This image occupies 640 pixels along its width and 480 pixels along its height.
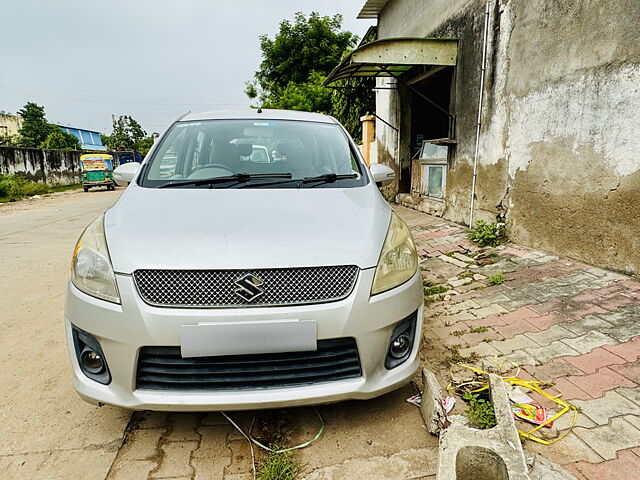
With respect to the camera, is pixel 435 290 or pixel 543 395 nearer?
pixel 543 395

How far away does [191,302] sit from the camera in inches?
66.9

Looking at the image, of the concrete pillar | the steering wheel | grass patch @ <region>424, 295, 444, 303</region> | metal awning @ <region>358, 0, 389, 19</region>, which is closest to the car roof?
the steering wheel

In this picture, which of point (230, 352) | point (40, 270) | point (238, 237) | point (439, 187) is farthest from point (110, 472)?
point (439, 187)

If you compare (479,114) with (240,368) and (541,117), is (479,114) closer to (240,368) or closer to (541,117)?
(541,117)

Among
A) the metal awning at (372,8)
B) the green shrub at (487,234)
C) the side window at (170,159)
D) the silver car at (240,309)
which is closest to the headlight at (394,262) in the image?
the silver car at (240,309)

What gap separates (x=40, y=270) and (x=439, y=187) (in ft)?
19.8

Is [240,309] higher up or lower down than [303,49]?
lower down

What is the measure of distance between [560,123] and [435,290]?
2040 millimetres

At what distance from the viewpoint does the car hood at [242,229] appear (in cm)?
175

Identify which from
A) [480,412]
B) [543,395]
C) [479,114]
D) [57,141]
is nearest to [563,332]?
[543,395]

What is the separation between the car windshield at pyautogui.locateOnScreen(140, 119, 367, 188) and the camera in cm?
256

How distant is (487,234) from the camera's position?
16.3 feet

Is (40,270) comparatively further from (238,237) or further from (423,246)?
(423,246)

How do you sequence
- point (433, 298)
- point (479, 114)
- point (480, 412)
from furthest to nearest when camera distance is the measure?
point (479, 114), point (433, 298), point (480, 412)
